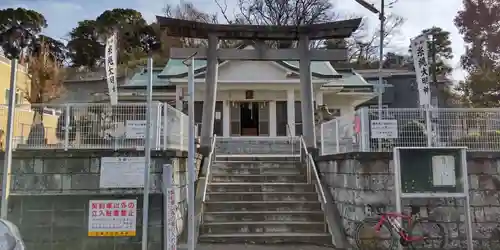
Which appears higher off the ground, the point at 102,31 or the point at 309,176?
the point at 102,31

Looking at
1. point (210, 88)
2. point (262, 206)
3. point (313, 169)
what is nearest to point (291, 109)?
point (210, 88)

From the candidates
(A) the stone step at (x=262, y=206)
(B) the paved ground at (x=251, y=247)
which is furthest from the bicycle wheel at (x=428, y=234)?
(A) the stone step at (x=262, y=206)

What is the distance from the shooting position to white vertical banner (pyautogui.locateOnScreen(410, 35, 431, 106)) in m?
11.9

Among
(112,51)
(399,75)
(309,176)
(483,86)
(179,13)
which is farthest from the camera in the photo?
(179,13)

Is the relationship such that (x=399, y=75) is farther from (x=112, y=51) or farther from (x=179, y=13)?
(x=112, y=51)

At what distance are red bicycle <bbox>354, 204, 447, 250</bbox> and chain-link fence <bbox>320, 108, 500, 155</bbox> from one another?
4.35ft

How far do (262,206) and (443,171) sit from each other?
172 inches

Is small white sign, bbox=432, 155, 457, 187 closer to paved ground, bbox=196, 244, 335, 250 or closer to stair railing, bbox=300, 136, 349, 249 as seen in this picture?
stair railing, bbox=300, 136, 349, 249

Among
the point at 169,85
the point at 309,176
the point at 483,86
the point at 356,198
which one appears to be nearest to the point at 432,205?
the point at 356,198

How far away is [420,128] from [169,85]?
14383mm

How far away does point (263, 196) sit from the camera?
1099cm

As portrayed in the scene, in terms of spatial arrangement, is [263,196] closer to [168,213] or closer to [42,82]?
[168,213]

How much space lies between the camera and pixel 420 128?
886 cm

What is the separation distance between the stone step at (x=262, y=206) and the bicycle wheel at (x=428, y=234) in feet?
8.60
